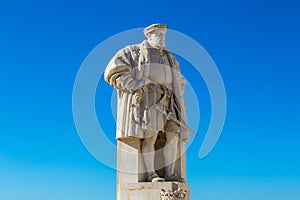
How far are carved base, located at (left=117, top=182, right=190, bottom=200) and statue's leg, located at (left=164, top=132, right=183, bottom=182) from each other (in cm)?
51

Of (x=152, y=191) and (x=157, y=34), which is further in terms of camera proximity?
(x=157, y=34)

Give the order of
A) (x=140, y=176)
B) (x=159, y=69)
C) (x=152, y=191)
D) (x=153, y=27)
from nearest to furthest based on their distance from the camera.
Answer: (x=152, y=191) < (x=140, y=176) < (x=159, y=69) < (x=153, y=27)

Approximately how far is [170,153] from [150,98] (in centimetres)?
148

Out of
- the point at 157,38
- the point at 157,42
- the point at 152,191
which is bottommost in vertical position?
the point at 152,191

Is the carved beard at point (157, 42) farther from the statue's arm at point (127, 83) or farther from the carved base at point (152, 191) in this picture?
the carved base at point (152, 191)

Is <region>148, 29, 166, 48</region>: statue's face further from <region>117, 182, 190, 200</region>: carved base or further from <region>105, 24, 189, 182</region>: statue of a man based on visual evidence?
<region>117, 182, 190, 200</region>: carved base

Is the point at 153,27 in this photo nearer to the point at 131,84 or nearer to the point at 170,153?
the point at 131,84

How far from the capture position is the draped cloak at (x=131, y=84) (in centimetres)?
1302

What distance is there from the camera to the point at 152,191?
497 inches

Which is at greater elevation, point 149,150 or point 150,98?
point 150,98

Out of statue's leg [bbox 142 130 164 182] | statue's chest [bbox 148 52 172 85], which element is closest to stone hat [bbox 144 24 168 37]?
statue's chest [bbox 148 52 172 85]

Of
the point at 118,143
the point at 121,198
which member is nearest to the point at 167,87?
the point at 118,143

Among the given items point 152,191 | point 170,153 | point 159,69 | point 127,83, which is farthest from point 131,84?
point 152,191

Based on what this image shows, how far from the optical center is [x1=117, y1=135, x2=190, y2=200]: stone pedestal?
12578mm
